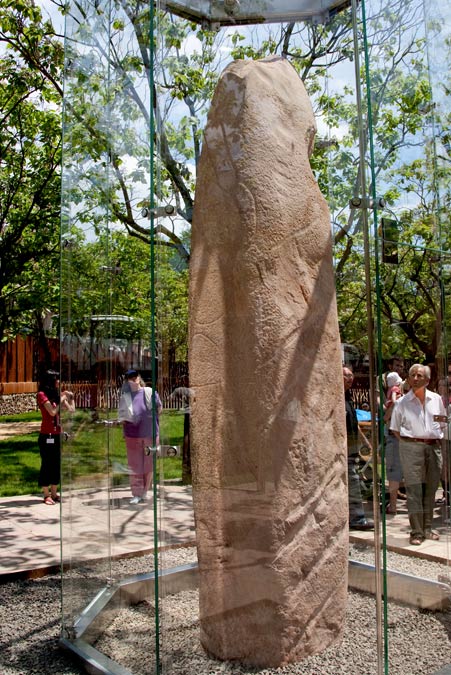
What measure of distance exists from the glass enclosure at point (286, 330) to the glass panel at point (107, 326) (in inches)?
1.8

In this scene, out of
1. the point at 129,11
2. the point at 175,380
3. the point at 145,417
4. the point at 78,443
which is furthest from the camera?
the point at 78,443

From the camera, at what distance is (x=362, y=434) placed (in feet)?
11.4

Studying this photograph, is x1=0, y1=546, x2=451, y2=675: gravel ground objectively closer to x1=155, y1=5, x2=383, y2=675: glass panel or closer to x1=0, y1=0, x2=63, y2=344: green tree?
x1=155, y1=5, x2=383, y2=675: glass panel

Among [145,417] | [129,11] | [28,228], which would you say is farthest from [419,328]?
[28,228]

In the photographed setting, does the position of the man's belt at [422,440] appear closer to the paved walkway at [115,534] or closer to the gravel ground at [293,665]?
the paved walkway at [115,534]

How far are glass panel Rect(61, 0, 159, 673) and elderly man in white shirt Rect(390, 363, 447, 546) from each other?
132 centimetres

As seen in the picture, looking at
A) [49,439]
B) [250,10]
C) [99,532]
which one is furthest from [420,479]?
[49,439]

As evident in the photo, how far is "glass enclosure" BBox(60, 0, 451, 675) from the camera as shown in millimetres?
3379

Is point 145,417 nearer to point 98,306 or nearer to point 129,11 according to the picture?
point 98,306

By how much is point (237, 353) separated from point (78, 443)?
1667 mm

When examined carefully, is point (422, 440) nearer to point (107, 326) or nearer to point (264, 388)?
point (264, 388)

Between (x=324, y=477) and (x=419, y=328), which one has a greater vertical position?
(x=419, y=328)

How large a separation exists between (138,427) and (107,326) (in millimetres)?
828

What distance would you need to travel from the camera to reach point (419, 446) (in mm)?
3523
